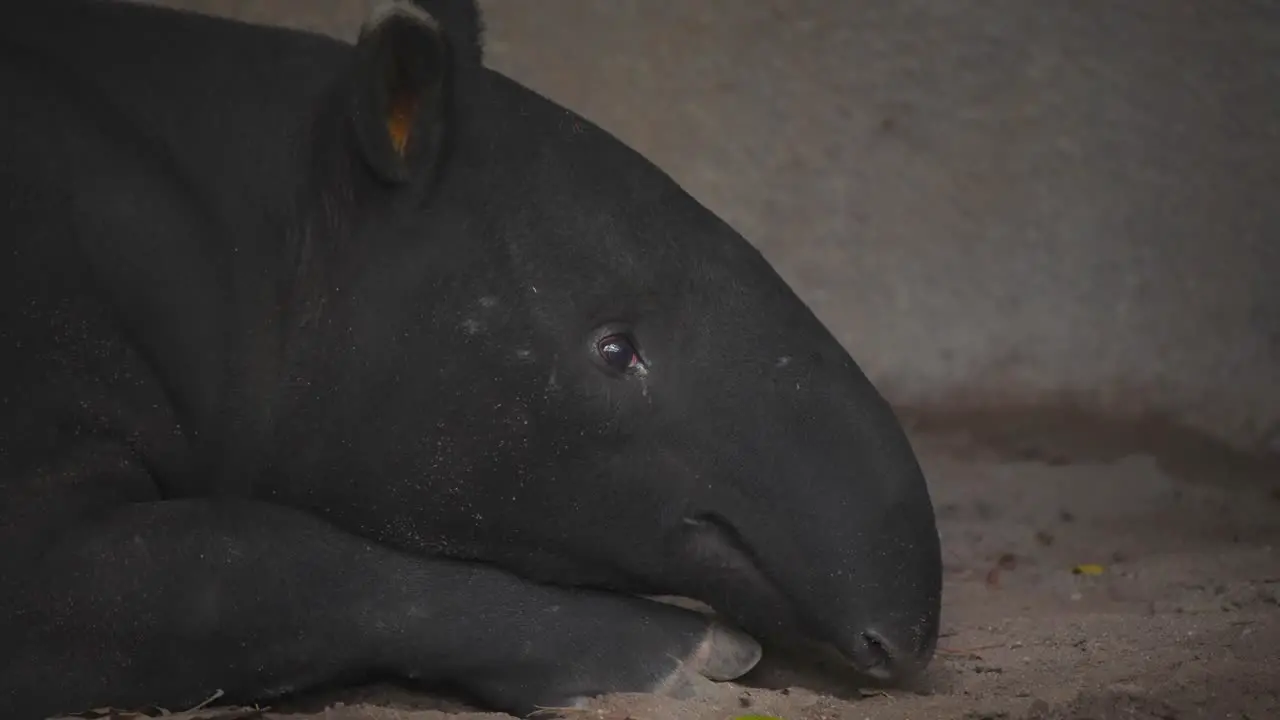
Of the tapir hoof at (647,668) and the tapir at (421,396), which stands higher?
the tapir at (421,396)

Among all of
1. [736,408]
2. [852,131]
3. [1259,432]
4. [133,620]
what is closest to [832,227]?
[852,131]

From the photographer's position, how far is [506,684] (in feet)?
6.52

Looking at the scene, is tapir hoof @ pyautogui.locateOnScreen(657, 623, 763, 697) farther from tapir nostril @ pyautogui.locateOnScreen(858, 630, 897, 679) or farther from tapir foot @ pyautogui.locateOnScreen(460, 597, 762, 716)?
tapir nostril @ pyautogui.locateOnScreen(858, 630, 897, 679)

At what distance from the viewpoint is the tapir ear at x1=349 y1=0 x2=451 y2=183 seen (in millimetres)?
1875

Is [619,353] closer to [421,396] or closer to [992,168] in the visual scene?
[421,396]

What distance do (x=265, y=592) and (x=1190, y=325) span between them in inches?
119

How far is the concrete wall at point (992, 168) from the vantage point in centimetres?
388

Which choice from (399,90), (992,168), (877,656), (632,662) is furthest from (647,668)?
(992,168)

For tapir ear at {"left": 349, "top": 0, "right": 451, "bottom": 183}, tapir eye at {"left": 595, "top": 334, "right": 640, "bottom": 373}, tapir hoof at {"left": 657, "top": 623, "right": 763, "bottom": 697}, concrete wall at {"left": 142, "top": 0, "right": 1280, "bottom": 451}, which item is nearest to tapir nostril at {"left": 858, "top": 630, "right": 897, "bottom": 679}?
tapir hoof at {"left": 657, "top": 623, "right": 763, "bottom": 697}

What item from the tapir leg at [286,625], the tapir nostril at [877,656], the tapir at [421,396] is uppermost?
the tapir at [421,396]

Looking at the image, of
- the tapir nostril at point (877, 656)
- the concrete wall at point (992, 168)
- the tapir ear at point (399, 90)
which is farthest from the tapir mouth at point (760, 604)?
the concrete wall at point (992, 168)

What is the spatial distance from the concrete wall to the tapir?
5.97ft

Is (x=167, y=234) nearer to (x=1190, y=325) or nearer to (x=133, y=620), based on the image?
(x=133, y=620)

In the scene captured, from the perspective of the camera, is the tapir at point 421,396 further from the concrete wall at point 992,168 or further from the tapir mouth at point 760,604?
the concrete wall at point 992,168
